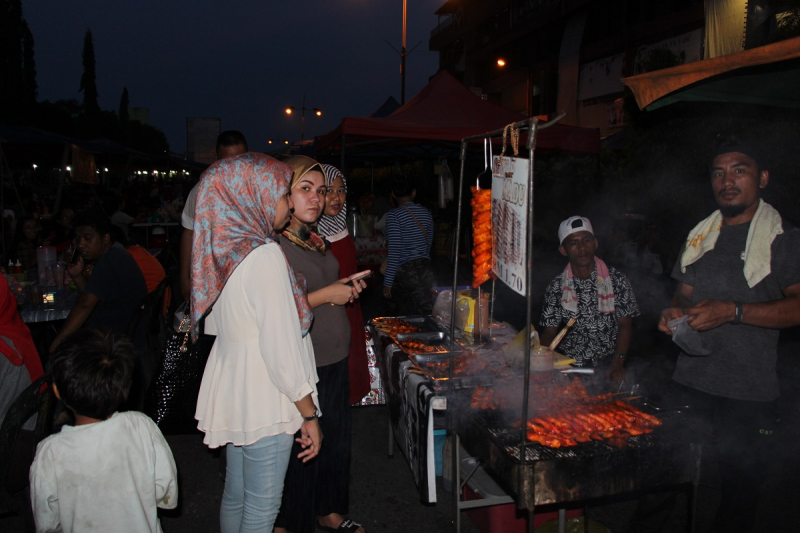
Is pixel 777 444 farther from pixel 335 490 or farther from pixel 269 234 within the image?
pixel 269 234

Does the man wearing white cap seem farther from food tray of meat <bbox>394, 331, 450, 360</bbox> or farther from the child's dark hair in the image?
the child's dark hair

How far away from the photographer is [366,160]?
48.1ft

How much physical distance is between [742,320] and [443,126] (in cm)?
537

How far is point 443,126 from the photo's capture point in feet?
23.3

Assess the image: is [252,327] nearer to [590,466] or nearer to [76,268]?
[590,466]

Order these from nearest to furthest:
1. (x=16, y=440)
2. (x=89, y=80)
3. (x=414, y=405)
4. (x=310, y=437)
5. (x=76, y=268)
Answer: (x=310, y=437) < (x=16, y=440) < (x=414, y=405) < (x=76, y=268) < (x=89, y=80)

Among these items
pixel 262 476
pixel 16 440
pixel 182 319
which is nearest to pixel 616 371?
pixel 262 476

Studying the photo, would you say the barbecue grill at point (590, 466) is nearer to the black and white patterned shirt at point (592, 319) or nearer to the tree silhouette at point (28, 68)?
the black and white patterned shirt at point (592, 319)

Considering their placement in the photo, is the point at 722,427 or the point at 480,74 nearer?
the point at 722,427

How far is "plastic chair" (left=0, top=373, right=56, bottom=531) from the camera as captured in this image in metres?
2.44

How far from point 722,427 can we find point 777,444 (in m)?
0.27

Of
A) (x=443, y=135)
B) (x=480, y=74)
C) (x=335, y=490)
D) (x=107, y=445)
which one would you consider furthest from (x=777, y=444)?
(x=480, y=74)

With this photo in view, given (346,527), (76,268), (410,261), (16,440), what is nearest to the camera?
(16,440)

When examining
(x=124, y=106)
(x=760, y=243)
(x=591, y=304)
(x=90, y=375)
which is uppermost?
(x=124, y=106)
